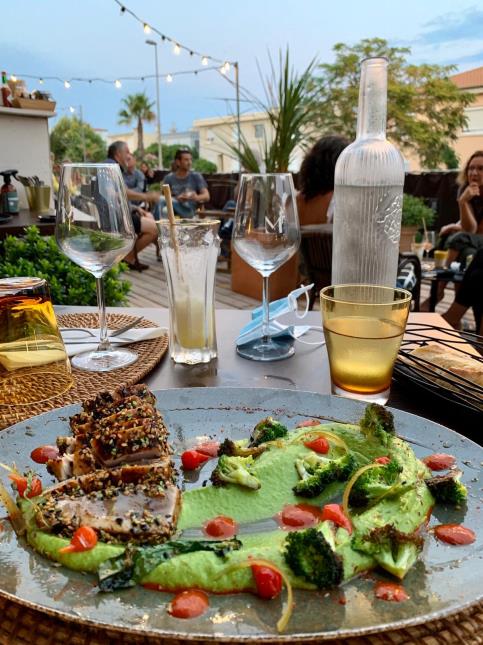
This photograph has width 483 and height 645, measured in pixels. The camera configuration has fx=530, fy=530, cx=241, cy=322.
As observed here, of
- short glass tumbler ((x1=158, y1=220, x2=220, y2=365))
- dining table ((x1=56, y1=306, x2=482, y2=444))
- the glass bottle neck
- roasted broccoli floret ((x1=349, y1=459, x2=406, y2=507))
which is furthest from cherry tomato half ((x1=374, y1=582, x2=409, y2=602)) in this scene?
the glass bottle neck

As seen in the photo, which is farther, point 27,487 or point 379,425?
point 379,425

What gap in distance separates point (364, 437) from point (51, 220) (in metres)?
3.66

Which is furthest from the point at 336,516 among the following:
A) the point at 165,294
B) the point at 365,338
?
the point at 165,294

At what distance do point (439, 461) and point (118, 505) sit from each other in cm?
46

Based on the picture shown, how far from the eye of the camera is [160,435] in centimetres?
81

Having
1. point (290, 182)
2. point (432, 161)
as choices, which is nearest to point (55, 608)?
point (290, 182)

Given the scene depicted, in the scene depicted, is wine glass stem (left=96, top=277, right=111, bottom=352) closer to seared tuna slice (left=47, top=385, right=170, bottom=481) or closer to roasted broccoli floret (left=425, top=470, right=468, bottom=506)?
seared tuna slice (left=47, top=385, right=170, bottom=481)

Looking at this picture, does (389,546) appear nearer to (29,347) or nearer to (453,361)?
(453,361)

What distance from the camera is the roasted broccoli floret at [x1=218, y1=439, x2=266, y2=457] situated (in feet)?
2.70

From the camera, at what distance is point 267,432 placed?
2.83 ft

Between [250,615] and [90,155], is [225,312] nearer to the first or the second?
[250,615]

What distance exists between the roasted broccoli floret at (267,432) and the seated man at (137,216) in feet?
24.2

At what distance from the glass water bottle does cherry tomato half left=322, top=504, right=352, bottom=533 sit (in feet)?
2.67

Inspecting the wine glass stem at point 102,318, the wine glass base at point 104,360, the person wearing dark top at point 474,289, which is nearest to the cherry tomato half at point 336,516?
the wine glass base at point 104,360
